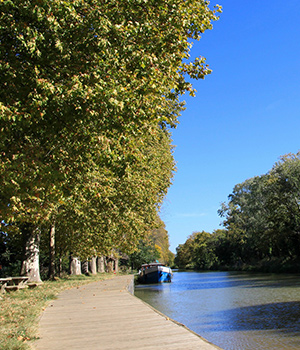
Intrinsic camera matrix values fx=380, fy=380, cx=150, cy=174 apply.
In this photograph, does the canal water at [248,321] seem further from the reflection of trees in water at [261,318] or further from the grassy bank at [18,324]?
the grassy bank at [18,324]

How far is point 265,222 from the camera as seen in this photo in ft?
180

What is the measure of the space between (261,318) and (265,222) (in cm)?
4269

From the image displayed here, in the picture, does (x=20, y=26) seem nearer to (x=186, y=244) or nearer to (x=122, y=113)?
(x=122, y=113)

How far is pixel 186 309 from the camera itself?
17719 millimetres

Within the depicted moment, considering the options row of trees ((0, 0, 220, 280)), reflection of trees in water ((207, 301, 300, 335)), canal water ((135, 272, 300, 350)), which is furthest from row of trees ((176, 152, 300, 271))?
row of trees ((0, 0, 220, 280))

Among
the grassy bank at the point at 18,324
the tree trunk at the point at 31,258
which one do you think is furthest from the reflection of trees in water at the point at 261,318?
the tree trunk at the point at 31,258

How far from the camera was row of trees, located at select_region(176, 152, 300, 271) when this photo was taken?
44.5 m

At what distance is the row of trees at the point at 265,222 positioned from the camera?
44469 millimetres

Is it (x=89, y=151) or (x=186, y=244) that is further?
(x=186, y=244)

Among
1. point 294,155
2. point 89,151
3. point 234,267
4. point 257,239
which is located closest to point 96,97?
point 89,151

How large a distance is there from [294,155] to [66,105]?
4152 centimetres

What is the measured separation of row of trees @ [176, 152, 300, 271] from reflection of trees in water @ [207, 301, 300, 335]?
93.9 feet

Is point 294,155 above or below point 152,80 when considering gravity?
above

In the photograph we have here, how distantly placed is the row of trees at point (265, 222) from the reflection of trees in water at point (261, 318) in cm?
2863
